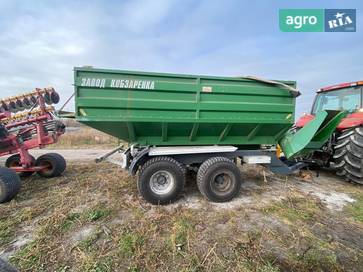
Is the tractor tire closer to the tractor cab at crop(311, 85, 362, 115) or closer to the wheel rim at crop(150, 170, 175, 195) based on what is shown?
the tractor cab at crop(311, 85, 362, 115)

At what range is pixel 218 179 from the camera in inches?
156

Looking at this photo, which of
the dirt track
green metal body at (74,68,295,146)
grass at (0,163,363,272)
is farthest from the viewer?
the dirt track

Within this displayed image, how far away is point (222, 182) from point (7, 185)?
11.5 feet

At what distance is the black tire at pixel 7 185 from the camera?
3664 millimetres

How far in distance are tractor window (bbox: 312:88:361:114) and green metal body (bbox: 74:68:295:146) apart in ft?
7.34

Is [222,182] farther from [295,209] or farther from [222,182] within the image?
[295,209]

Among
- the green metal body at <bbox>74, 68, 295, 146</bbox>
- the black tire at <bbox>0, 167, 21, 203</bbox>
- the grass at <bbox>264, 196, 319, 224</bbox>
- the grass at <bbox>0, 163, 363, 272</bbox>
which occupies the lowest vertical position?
the grass at <bbox>264, 196, 319, 224</bbox>

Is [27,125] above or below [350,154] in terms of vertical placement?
above

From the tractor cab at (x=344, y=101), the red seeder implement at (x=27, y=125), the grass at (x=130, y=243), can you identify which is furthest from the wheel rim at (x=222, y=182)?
the red seeder implement at (x=27, y=125)

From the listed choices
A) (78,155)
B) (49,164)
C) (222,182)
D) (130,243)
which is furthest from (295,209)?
(78,155)

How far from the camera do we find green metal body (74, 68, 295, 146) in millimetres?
3506

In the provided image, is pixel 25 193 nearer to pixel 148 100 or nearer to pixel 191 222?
pixel 148 100

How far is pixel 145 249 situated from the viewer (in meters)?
2.46

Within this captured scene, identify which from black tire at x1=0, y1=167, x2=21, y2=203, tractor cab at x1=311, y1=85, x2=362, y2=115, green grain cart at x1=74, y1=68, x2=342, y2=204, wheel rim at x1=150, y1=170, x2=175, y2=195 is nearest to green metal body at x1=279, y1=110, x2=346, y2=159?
green grain cart at x1=74, y1=68, x2=342, y2=204
